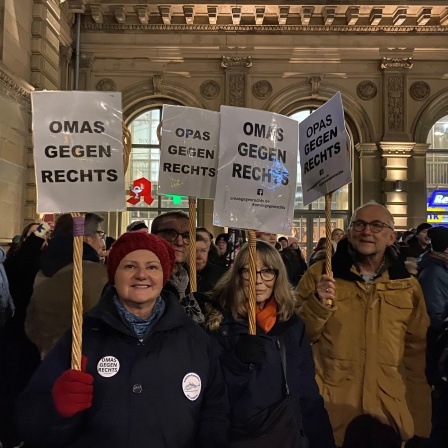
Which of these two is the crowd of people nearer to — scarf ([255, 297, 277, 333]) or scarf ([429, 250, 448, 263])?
scarf ([255, 297, 277, 333])

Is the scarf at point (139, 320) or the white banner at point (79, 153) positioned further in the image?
the white banner at point (79, 153)

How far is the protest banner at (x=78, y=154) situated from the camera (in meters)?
3.02

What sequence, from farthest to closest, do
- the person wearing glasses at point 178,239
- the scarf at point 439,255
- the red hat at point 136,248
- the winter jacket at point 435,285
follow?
the scarf at point 439,255 < the winter jacket at point 435,285 < the person wearing glasses at point 178,239 < the red hat at point 136,248

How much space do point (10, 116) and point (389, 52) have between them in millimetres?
12148

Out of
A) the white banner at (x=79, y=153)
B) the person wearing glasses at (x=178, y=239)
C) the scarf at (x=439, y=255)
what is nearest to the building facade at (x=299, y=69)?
the scarf at (x=439, y=255)

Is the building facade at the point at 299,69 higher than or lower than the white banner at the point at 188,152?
higher

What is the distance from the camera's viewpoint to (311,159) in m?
4.49

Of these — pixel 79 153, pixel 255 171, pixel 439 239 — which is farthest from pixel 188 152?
pixel 439 239

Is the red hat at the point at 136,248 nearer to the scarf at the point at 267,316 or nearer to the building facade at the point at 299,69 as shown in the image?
the scarf at the point at 267,316

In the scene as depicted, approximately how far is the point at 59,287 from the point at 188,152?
4.83ft

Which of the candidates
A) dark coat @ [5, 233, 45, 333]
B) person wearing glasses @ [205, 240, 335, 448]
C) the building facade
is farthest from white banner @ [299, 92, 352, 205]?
the building facade

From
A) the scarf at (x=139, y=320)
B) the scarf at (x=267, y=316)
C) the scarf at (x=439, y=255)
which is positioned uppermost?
the scarf at (x=439, y=255)

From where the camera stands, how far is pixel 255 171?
355 centimetres

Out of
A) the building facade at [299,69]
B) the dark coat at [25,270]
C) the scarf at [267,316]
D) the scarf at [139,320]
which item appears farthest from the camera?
the building facade at [299,69]
